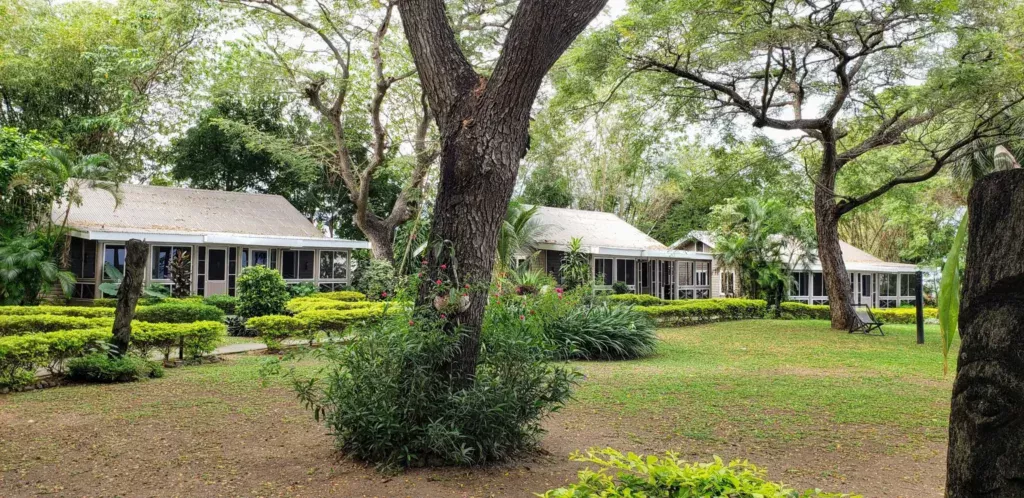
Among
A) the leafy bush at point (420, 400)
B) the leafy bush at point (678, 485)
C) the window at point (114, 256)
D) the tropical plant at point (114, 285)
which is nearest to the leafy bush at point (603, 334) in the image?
the leafy bush at point (420, 400)

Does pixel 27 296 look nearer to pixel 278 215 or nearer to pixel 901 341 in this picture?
pixel 278 215

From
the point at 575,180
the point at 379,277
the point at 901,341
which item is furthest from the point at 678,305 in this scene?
the point at 575,180

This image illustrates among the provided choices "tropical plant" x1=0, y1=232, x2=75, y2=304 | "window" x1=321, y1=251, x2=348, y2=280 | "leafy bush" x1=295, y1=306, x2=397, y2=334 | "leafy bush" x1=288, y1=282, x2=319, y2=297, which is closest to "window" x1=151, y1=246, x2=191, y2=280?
"tropical plant" x1=0, y1=232, x2=75, y2=304

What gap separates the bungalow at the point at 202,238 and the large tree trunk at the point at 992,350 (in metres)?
20.8

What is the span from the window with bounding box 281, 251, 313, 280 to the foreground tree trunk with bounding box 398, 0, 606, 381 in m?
19.3

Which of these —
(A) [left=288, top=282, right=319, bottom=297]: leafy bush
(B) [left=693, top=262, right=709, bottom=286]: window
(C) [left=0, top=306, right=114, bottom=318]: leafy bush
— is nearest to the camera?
(C) [left=0, top=306, right=114, bottom=318]: leafy bush

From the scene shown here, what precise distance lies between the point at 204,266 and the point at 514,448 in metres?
18.6

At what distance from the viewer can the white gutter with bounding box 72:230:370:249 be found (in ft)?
63.2

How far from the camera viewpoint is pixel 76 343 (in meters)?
9.12

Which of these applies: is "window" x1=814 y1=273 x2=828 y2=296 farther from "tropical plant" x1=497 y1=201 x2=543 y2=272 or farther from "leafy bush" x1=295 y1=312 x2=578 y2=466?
"leafy bush" x1=295 y1=312 x2=578 y2=466

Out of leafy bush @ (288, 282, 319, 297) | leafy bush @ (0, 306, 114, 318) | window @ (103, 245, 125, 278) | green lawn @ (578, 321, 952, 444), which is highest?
window @ (103, 245, 125, 278)

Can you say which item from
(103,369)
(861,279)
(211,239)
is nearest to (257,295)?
(211,239)

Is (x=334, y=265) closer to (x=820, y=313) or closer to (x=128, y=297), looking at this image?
(x=128, y=297)

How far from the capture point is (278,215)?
84.8 ft
